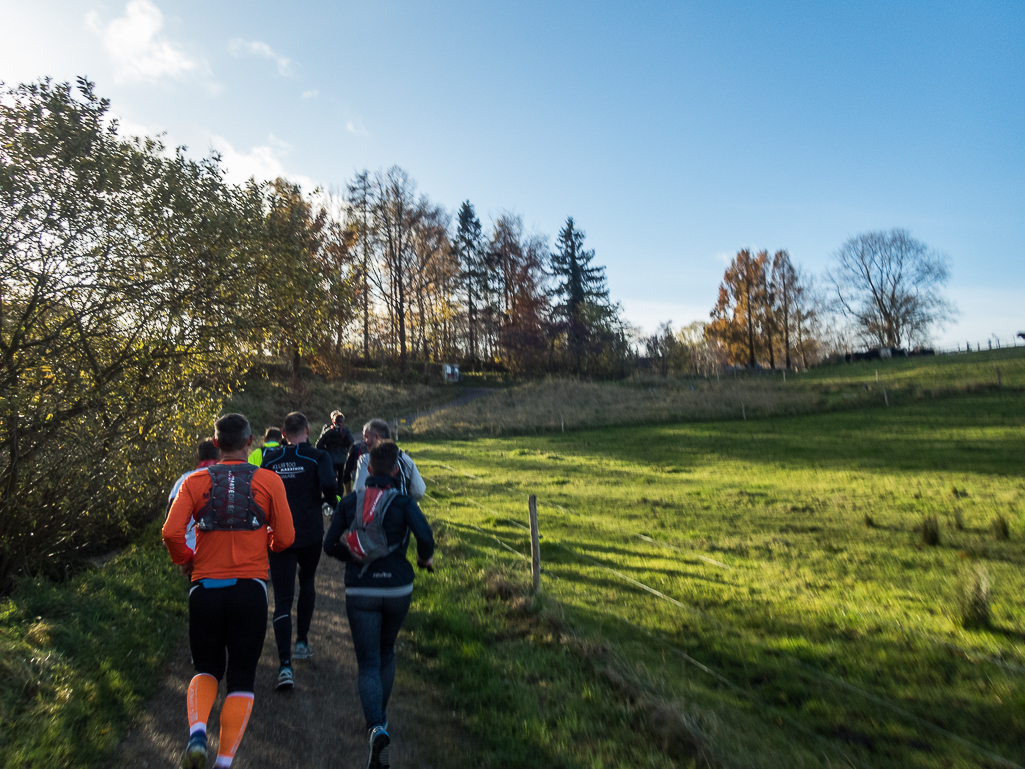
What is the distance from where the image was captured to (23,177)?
678 cm

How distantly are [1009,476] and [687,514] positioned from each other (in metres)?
10.0

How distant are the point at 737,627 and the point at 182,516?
229 inches

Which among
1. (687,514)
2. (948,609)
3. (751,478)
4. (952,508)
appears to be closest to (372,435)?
(948,609)

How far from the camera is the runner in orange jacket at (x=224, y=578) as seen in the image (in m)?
3.57

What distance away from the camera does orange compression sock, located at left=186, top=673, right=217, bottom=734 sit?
351 cm

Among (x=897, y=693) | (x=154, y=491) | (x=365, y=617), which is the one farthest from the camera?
(x=154, y=491)

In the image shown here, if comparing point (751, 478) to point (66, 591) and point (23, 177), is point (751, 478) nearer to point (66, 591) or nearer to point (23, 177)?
point (66, 591)

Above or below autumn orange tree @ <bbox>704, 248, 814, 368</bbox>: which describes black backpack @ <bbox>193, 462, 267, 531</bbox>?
below

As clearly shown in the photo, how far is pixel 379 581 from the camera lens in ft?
12.8

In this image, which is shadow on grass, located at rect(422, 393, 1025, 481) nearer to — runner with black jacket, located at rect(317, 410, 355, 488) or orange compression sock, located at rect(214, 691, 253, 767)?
runner with black jacket, located at rect(317, 410, 355, 488)

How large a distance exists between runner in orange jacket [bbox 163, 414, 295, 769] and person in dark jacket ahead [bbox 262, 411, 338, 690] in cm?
130

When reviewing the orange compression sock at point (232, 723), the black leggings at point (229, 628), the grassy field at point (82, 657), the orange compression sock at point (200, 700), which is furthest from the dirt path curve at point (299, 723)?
the black leggings at point (229, 628)

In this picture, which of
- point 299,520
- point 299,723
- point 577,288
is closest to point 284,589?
point 299,520

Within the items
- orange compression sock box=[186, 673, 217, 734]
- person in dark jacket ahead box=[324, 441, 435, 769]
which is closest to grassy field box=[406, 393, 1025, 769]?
person in dark jacket ahead box=[324, 441, 435, 769]
